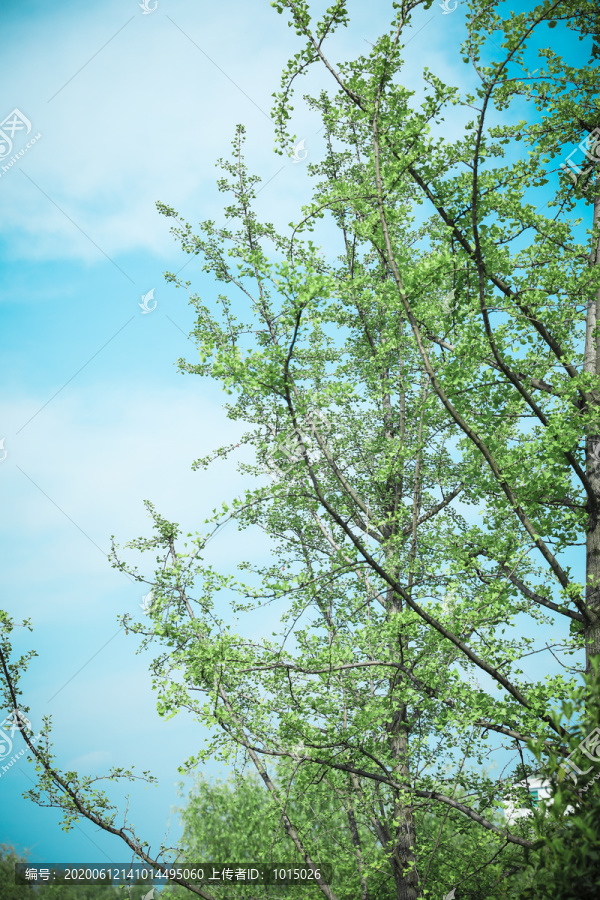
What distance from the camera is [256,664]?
21.4 ft

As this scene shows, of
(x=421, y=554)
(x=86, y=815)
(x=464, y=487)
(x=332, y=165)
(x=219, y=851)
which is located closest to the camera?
(x=86, y=815)

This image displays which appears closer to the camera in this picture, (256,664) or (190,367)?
(256,664)

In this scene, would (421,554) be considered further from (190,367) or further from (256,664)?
(190,367)

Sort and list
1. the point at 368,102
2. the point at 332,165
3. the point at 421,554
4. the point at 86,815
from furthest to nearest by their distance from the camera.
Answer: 1. the point at 332,165
2. the point at 421,554
3. the point at 86,815
4. the point at 368,102

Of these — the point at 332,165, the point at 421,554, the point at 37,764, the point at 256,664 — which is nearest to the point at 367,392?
the point at 421,554

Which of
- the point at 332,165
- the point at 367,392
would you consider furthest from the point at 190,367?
the point at 332,165

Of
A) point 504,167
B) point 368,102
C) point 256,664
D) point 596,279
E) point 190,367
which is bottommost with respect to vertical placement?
point 256,664

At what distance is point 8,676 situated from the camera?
771 centimetres

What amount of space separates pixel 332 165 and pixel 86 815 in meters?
11.9

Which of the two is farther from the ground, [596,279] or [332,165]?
[332,165]

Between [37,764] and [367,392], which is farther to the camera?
[367,392]

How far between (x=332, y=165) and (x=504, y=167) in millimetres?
6395

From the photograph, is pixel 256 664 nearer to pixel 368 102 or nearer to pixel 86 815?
pixel 86 815

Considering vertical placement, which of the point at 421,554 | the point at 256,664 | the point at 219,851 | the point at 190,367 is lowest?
the point at 219,851
